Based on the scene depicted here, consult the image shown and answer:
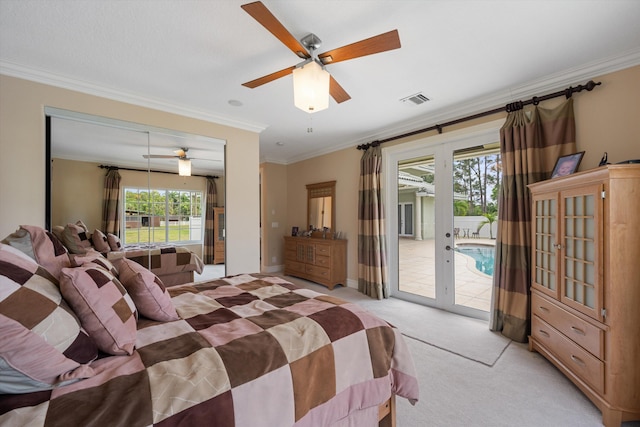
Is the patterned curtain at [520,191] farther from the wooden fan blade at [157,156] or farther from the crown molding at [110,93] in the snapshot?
the wooden fan blade at [157,156]

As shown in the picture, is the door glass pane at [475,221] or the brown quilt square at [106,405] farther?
the door glass pane at [475,221]

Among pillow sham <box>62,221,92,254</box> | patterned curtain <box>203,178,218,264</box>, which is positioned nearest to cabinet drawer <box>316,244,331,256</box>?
patterned curtain <box>203,178,218,264</box>

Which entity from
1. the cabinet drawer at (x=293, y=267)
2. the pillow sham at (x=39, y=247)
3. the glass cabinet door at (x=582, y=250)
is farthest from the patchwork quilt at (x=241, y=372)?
the cabinet drawer at (x=293, y=267)

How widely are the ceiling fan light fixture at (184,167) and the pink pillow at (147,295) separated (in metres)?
2.17

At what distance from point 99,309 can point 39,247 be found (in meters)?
0.63

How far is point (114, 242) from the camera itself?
2740mm

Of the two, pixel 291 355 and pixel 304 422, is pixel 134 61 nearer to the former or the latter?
pixel 291 355

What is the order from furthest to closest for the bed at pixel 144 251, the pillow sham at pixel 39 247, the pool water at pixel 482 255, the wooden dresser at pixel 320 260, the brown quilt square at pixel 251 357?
the wooden dresser at pixel 320 260
the pool water at pixel 482 255
the bed at pixel 144 251
the pillow sham at pixel 39 247
the brown quilt square at pixel 251 357

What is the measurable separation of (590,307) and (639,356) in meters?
0.32

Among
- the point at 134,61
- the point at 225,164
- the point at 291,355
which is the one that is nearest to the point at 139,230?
the point at 225,164

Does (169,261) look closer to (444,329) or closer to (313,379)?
(313,379)

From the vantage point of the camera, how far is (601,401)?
1603 millimetres

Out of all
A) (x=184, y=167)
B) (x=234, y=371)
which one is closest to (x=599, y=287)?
(x=234, y=371)

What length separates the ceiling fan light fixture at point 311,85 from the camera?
1739mm
